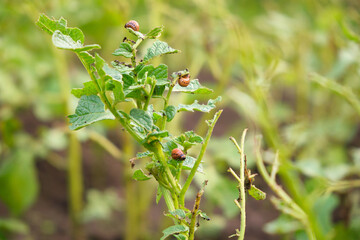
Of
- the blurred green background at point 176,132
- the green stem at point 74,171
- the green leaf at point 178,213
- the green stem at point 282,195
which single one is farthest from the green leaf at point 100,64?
the green stem at point 74,171

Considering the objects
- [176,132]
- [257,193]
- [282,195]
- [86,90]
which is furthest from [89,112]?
[176,132]

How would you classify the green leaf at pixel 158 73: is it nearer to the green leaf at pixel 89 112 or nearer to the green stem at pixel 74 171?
the green leaf at pixel 89 112

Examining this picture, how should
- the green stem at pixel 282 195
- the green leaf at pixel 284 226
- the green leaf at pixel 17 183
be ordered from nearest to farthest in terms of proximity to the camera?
the green stem at pixel 282 195
the green leaf at pixel 284 226
the green leaf at pixel 17 183

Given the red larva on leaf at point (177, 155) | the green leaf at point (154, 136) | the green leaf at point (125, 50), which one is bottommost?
the red larva on leaf at point (177, 155)

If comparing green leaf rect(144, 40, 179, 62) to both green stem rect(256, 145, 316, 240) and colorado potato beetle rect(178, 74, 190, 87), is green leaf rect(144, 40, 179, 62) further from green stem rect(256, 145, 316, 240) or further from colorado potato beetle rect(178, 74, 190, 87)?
green stem rect(256, 145, 316, 240)

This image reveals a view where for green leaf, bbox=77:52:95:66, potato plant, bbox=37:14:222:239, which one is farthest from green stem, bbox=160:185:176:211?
green leaf, bbox=77:52:95:66

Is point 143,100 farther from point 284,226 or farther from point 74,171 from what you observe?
point 74,171
